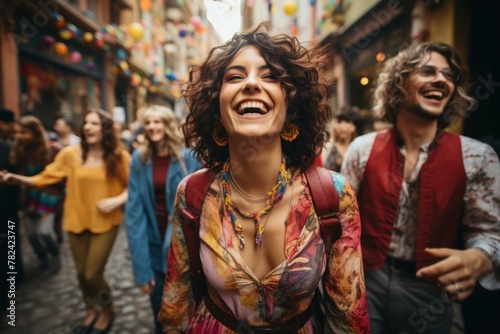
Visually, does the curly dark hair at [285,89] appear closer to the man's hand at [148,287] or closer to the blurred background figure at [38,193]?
the man's hand at [148,287]

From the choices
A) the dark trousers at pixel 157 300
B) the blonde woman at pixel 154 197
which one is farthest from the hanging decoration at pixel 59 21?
the dark trousers at pixel 157 300

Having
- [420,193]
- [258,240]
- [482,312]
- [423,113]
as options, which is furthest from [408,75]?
[482,312]

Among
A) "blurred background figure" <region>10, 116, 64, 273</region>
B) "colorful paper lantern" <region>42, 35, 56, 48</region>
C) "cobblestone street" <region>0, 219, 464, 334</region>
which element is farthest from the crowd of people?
"colorful paper lantern" <region>42, 35, 56, 48</region>

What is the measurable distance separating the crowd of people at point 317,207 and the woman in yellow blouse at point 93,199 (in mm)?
1753

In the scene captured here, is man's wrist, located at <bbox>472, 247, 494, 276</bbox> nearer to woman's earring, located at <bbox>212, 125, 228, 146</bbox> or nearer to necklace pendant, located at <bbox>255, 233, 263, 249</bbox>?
necklace pendant, located at <bbox>255, 233, 263, 249</bbox>

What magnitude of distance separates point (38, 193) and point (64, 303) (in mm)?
1585

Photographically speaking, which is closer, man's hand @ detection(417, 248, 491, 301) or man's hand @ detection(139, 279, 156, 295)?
man's hand @ detection(417, 248, 491, 301)

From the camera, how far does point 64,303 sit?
345 centimetres

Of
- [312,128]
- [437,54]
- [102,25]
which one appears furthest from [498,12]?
[102,25]

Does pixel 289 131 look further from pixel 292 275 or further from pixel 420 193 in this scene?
pixel 420 193

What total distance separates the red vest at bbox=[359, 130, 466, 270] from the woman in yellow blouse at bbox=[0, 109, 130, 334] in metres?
A: 2.45

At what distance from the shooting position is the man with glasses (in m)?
1.64

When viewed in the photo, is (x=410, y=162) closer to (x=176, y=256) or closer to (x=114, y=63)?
(x=176, y=256)

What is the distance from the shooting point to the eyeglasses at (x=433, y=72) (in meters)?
1.83
